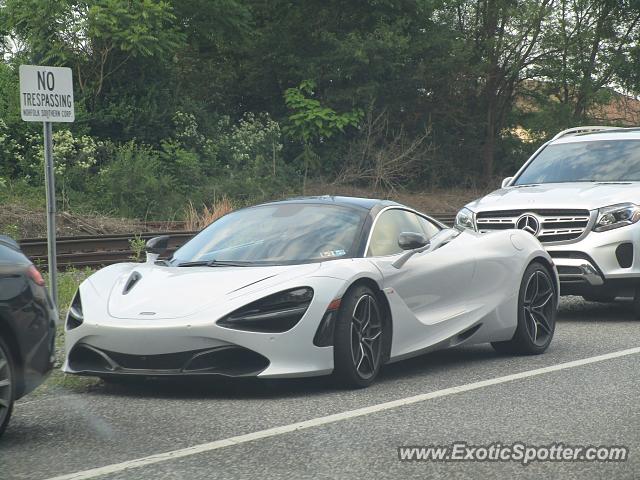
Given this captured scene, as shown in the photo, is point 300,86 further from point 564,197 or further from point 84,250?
point 564,197

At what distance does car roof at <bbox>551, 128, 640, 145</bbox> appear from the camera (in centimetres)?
1299

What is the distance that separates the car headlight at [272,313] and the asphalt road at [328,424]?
45 centimetres

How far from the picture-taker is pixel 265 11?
122 feet

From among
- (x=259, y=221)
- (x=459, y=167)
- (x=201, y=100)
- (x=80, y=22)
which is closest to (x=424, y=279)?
(x=259, y=221)

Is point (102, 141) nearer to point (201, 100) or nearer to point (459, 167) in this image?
point (201, 100)

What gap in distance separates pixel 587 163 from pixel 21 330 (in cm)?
815

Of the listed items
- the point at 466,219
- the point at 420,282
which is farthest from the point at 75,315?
the point at 466,219

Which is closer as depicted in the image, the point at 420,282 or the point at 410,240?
the point at 410,240

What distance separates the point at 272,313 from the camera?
22.9 feet

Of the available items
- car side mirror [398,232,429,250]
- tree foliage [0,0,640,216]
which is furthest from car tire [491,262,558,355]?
tree foliage [0,0,640,216]

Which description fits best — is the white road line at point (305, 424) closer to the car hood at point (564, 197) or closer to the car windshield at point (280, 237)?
the car windshield at point (280, 237)

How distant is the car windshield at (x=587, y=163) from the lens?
40.5ft
